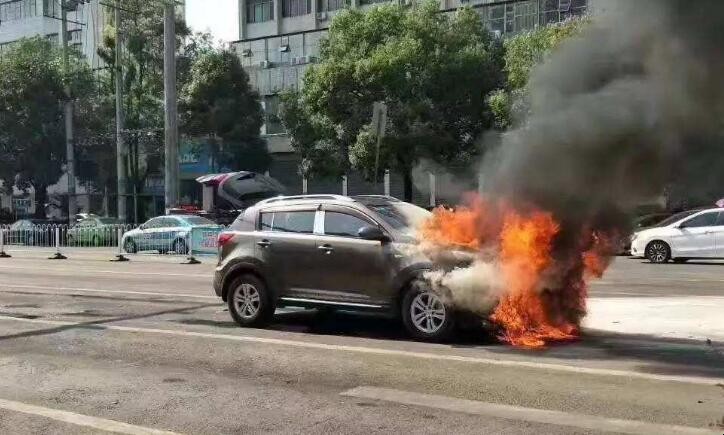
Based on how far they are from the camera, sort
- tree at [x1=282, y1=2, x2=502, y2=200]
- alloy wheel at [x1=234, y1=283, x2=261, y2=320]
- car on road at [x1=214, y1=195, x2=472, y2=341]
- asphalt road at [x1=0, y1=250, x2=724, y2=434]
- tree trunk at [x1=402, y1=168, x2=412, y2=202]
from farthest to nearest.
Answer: tree trunk at [x1=402, y1=168, x2=412, y2=202] < tree at [x1=282, y1=2, x2=502, y2=200] < alloy wheel at [x1=234, y1=283, x2=261, y2=320] < car on road at [x1=214, y1=195, x2=472, y2=341] < asphalt road at [x1=0, y1=250, x2=724, y2=434]

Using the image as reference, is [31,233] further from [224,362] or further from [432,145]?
[224,362]

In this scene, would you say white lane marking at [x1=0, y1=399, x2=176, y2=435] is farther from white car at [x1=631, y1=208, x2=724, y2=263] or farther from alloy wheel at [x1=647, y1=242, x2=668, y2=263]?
alloy wheel at [x1=647, y1=242, x2=668, y2=263]

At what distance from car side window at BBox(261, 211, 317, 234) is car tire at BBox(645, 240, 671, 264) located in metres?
13.2

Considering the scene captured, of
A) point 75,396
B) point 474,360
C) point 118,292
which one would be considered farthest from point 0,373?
point 118,292

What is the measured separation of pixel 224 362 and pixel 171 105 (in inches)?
851

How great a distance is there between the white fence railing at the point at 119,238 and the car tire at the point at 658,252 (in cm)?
1136

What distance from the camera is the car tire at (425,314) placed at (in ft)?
27.8

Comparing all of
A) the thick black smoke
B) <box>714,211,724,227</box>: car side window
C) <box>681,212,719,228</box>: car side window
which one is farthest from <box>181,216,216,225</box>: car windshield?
the thick black smoke

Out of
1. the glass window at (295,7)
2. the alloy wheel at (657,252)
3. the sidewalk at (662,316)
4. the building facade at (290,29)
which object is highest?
the glass window at (295,7)

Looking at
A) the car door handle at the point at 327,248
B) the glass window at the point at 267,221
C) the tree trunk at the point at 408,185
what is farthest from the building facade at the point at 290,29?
the car door handle at the point at 327,248

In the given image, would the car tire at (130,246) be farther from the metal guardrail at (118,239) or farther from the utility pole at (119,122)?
the utility pole at (119,122)

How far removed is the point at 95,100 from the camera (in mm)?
41438

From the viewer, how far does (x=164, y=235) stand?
80.3ft

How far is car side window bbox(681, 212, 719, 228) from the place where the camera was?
62.2 ft
